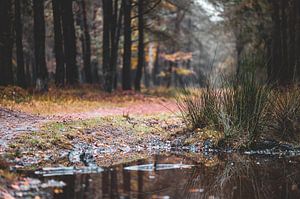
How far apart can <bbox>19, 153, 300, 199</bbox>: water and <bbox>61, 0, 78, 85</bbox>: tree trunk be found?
44.0ft

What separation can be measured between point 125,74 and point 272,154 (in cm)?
1585

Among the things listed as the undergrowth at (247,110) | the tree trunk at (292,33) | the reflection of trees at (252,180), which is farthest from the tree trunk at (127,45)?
the reflection of trees at (252,180)

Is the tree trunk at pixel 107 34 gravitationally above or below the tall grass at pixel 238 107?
above

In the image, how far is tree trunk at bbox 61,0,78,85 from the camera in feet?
67.7

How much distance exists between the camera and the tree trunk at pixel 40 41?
17.5 meters

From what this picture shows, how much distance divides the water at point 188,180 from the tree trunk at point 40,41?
406 inches

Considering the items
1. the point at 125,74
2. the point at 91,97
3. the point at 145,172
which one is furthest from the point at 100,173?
the point at 125,74

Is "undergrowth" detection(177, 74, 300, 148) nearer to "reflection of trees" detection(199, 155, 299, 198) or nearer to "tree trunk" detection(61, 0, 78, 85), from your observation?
"reflection of trees" detection(199, 155, 299, 198)

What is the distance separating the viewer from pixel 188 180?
702cm

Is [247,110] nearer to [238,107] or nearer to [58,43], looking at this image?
[238,107]

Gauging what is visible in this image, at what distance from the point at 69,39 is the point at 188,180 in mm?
15583

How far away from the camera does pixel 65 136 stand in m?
9.71

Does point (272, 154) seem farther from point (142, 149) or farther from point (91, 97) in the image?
point (91, 97)

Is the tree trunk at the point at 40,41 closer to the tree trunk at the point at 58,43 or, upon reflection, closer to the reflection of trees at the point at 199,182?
the tree trunk at the point at 58,43
